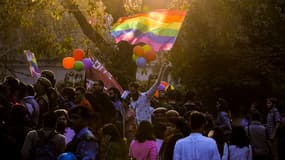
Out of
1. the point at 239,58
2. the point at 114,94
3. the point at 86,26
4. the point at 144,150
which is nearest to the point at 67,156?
the point at 144,150

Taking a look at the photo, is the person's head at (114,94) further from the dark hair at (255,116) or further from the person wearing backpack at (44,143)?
the person wearing backpack at (44,143)

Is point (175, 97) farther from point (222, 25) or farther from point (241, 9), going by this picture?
point (241, 9)

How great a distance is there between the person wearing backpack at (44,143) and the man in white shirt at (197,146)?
1489 mm

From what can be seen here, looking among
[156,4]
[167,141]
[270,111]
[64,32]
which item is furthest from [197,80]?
[167,141]

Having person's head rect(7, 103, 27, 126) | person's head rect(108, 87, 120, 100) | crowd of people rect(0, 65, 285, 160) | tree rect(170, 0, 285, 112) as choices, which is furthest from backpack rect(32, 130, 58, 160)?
tree rect(170, 0, 285, 112)

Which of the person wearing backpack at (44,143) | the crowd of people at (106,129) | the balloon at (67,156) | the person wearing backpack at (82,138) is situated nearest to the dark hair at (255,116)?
the crowd of people at (106,129)

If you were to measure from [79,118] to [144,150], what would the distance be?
6.05 ft

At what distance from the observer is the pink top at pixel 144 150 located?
10.1 m

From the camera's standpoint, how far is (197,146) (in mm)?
8461

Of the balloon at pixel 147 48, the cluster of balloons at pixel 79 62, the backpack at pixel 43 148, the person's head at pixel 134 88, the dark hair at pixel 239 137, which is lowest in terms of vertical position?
the dark hair at pixel 239 137

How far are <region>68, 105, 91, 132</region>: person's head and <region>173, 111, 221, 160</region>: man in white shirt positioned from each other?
1.17m

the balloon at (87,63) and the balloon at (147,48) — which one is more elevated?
the balloon at (147,48)

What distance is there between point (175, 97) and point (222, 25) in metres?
8.42

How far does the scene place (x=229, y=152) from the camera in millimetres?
11547
